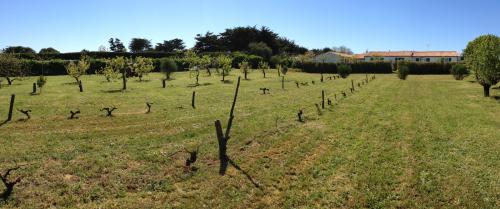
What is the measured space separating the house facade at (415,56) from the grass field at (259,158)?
93781mm

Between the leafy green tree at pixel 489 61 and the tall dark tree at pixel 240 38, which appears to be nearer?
the leafy green tree at pixel 489 61

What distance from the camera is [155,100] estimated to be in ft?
102

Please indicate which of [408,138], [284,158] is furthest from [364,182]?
[408,138]

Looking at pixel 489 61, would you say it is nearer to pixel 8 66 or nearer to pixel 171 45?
pixel 8 66

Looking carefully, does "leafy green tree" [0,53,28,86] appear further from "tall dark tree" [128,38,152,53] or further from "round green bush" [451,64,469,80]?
"tall dark tree" [128,38,152,53]

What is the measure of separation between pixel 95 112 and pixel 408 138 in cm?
1715

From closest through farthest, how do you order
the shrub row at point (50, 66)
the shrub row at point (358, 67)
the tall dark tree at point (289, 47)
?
the shrub row at point (50, 66) → the shrub row at point (358, 67) → the tall dark tree at point (289, 47)

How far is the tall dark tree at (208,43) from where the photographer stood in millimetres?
127250

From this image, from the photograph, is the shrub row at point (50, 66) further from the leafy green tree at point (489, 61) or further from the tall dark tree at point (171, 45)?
the tall dark tree at point (171, 45)

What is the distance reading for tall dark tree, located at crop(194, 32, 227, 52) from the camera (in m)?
127

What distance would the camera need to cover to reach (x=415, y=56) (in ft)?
385

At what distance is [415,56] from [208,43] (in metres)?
59.5

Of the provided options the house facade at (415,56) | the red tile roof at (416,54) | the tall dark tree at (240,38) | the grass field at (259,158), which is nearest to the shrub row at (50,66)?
the grass field at (259,158)

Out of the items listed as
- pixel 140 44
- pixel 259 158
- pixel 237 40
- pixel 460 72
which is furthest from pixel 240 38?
pixel 259 158
